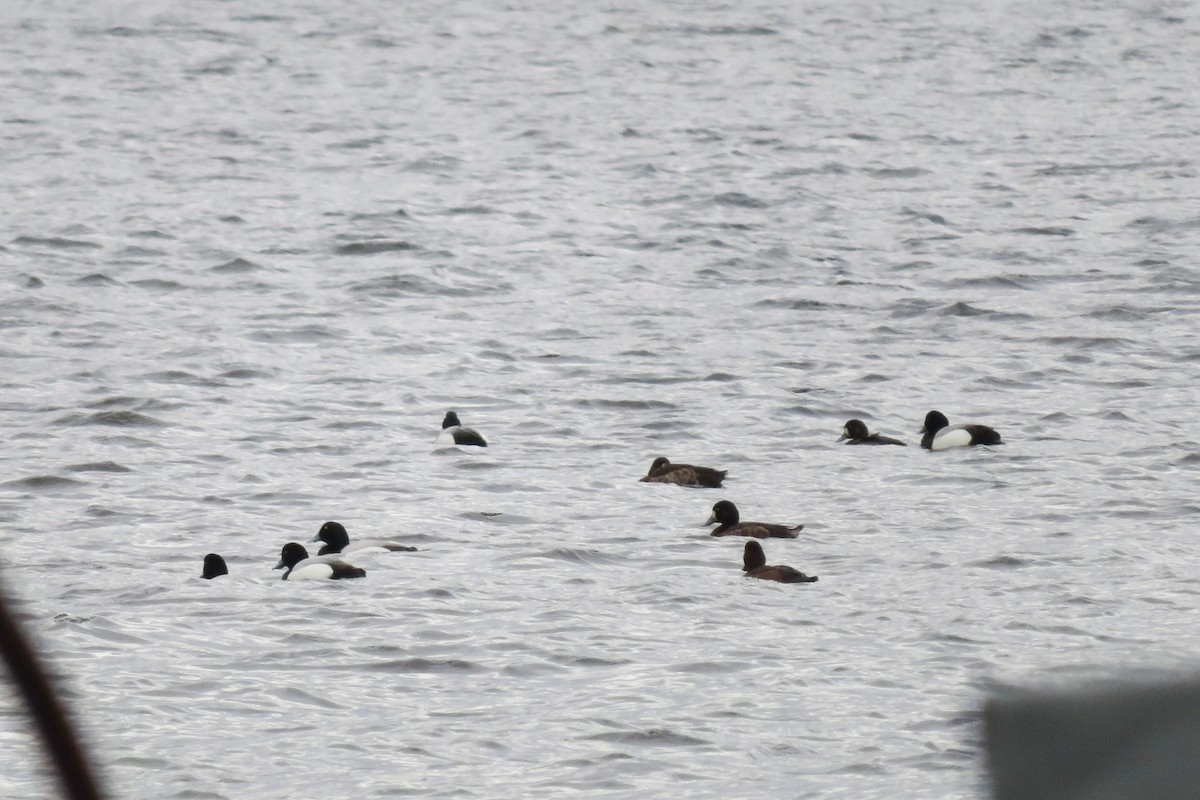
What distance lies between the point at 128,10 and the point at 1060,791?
48.1m

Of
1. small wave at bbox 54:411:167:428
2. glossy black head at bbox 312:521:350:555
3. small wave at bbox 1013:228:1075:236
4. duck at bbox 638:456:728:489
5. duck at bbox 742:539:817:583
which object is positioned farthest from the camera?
small wave at bbox 1013:228:1075:236

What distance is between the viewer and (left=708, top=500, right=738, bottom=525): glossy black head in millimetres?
14016

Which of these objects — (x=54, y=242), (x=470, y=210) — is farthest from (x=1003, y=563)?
(x=470, y=210)

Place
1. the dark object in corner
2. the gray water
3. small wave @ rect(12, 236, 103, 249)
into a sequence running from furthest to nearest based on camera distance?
1. small wave @ rect(12, 236, 103, 249)
2. the gray water
3. the dark object in corner

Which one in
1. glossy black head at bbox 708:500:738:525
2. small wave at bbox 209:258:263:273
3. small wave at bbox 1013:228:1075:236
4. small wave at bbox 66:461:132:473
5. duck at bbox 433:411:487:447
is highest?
small wave at bbox 1013:228:1075:236

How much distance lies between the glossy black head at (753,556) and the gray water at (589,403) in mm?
432

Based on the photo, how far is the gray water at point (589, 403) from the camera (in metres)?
10.3

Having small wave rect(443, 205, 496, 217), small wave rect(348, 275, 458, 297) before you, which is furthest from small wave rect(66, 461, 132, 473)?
small wave rect(443, 205, 496, 217)

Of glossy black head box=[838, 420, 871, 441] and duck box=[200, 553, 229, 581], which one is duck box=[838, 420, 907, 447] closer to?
glossy black head box=[838, 420, 871, 441]

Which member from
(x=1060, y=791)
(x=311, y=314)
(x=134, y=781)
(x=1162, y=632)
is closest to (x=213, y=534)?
(x=134, y=781)

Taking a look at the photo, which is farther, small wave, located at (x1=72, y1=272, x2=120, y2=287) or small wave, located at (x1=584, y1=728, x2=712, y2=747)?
small wave, located at (x1=72, y1=272, x2=120, y2=287)

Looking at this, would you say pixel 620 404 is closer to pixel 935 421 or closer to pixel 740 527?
pixel 935 421

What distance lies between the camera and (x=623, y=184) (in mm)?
29922

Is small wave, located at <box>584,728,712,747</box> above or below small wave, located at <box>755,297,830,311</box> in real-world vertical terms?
below
